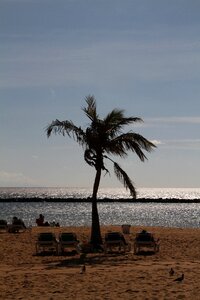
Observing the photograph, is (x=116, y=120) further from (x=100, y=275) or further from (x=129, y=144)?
(x=100, y=275)

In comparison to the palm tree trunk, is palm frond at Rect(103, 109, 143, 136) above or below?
above

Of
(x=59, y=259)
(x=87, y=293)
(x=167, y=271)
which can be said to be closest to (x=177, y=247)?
(x=59, y=259)

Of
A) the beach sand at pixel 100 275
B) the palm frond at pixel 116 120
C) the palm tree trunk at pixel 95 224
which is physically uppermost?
the palm frond at pixel 116 120

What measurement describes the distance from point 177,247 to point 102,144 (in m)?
5.02

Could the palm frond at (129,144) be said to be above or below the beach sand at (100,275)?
above

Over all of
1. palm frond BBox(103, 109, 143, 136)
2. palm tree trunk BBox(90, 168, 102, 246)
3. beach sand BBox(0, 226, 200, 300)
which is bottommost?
beach sand BBox(0, 226, 200, 300)

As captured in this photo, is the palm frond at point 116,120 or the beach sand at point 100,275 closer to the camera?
the beach sand at point 100,275

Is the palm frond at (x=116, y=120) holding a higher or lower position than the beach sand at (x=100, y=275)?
higher

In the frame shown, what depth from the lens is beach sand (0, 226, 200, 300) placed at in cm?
1209

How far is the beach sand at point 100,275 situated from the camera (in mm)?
12086

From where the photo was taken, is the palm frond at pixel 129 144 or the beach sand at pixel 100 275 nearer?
the beach sand at pixel 100 275

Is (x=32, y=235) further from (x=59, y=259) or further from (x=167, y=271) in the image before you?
(x=167, y=271)

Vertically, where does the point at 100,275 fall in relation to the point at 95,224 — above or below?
below

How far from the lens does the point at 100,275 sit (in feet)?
47.6
